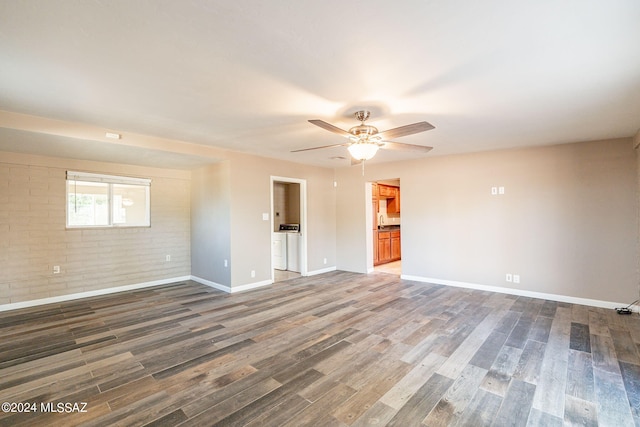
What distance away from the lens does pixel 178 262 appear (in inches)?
237

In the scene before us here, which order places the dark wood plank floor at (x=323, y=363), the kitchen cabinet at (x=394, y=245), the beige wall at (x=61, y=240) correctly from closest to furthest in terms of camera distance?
the dark wood plank floor at (x=323, y=363) → the beige wall at (x=61, y=240) → the kitchen cabinet at (x=394, y=245)

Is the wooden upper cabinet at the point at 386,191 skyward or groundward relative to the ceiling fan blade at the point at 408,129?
groundward

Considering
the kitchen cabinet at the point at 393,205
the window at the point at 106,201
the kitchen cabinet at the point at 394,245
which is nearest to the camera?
the window at the point at 106,201

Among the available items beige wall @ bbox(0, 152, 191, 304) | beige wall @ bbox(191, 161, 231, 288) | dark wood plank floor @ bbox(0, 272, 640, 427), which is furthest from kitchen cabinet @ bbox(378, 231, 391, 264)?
beige wall @ bbox(0, 152, 191, 304)

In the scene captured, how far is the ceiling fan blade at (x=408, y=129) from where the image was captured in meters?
2.51

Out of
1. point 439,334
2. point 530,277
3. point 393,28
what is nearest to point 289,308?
point 439,334

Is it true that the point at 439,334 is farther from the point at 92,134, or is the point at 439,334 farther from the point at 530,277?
the point at 92,134

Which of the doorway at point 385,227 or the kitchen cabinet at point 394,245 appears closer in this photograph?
the doorway at point 385,227

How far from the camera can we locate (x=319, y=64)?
210cm

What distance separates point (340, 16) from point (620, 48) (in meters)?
1.98

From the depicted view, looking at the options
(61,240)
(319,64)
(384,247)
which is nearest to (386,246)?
(384,247)

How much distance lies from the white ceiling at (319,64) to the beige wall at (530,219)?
0.84 metres

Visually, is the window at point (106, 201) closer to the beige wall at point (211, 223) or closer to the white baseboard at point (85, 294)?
the beige wall at point (211, 223)

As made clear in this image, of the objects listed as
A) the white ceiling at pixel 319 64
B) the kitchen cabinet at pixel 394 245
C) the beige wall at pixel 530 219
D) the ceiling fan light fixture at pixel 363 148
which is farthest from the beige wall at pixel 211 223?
the kitchen cabinet at pixel 394 245
